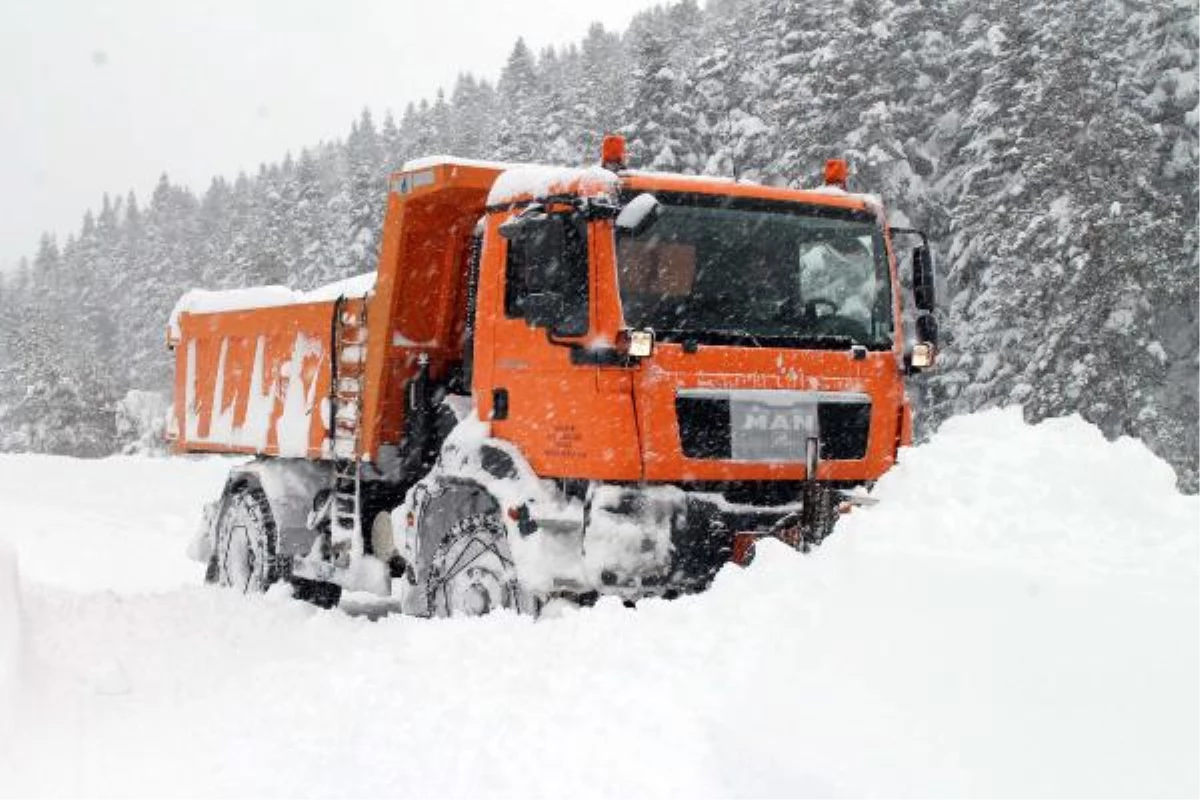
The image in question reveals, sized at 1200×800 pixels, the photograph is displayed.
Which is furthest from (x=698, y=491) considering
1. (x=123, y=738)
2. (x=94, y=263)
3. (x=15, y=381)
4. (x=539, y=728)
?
(x=94, y=263)

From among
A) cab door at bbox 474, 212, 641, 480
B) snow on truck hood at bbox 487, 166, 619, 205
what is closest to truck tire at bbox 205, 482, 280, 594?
cab door at bbox 474, 212, 641, 480

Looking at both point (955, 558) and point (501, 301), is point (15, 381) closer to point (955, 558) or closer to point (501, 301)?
point (501, 301)

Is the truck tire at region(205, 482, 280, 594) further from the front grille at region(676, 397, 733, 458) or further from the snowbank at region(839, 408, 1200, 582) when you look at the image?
the snowbank at region(839, 408, 1200, 582)

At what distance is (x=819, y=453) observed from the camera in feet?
23.5

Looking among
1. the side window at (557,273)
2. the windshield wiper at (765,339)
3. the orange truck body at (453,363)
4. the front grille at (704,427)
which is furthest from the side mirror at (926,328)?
the side window at (557,273)

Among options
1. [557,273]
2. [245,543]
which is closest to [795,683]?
[557,273]

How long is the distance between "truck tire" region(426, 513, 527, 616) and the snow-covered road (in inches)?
23.3

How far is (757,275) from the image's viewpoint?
7047 mm

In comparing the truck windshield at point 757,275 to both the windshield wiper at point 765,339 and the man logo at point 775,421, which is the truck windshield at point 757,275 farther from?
the man logo at point 775,421

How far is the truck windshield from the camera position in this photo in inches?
266

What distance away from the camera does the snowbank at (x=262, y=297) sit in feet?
29.7

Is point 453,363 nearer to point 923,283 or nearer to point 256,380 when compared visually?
point 256,380

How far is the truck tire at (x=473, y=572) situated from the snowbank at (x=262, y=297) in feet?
6.75

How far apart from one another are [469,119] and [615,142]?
7201cm
